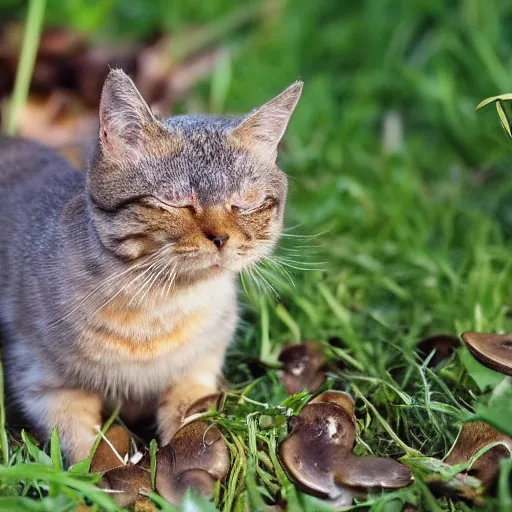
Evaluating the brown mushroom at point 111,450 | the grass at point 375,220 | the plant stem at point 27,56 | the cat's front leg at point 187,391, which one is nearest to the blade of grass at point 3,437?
the grass at point 375,220

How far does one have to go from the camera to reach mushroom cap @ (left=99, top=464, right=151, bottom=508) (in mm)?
2213

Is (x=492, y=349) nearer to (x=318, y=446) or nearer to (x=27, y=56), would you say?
(x=318, y=446)

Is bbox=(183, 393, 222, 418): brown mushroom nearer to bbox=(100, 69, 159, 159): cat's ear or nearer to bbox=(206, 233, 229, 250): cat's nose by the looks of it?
bbox=(206, 233, 229, 250): cat's nose

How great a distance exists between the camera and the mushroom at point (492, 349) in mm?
2297

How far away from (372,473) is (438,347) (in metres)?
0.78

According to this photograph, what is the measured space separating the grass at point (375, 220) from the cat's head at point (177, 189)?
0.48 metres

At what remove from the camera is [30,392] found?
267 centimetres

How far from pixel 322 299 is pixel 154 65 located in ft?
8.73

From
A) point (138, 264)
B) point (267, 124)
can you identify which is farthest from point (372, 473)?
point (267, 124)

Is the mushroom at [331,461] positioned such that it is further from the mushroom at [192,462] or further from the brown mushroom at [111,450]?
the brown mushroom at [111,450]

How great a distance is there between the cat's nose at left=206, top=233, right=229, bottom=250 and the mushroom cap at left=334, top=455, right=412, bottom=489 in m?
0.71

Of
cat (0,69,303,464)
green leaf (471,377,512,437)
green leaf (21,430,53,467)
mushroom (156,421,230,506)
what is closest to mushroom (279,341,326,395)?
cat (0,69,303,464)

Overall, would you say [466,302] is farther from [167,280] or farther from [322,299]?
[167,280]

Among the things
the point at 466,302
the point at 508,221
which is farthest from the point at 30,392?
the point at 508,221
